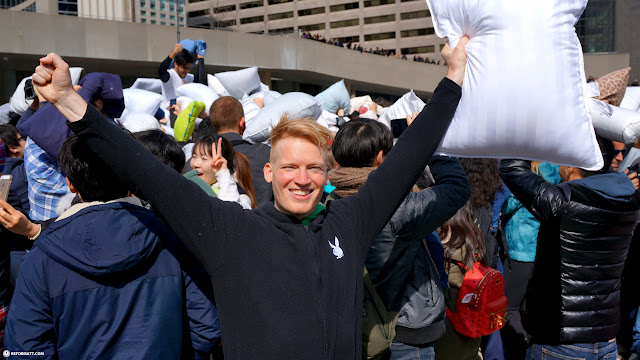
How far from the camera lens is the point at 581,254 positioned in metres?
2.50

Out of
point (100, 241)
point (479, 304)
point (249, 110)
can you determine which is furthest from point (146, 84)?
point (100, 241)

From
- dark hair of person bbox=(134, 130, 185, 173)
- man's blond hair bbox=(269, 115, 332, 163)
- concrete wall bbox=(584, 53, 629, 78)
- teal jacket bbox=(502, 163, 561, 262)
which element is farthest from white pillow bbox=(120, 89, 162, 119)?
concrete wall bbox=(584, 53, 629, 78)

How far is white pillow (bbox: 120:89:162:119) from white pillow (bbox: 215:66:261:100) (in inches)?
73.7

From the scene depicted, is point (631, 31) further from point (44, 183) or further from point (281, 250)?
point (281, 250)

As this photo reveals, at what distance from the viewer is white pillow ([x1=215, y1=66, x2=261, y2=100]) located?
8164 millimetres

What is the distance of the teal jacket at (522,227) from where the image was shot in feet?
12.5

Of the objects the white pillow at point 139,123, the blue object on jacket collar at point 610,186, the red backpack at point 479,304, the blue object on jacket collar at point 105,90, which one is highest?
the blue object on jacket collar at point 105,90

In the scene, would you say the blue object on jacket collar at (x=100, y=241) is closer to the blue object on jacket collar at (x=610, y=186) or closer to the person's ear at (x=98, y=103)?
the person's ear at (x=98, y=103)

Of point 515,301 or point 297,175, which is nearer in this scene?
point 297,175

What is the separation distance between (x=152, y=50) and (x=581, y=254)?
2129 cm

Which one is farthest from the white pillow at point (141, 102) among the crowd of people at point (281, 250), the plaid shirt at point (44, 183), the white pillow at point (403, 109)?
the crowd of people at point (281, 250)

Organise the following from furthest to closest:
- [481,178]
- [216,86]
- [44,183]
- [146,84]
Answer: [216,86] < [146,84] < [481,178] < [44,183]

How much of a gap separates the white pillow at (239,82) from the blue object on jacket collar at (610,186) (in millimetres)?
6151

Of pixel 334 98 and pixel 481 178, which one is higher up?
pixel 334 98
